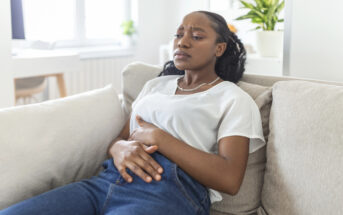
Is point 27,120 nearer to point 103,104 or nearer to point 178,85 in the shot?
point 103,104

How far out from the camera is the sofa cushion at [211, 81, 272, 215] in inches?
48.4

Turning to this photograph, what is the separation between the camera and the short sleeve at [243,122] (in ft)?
3.75

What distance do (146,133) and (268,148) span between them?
1.21 ft

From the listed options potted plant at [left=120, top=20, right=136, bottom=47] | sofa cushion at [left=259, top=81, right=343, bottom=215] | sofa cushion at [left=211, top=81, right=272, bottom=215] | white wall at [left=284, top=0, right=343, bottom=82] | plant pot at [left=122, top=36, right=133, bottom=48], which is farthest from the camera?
plant pot at [left=122, top=36, right=133, bottom=48]

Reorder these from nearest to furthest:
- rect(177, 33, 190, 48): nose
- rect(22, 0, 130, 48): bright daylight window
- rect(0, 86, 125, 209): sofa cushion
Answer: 1. rect(0, 86, 125, 209): sofa cushion
2. rect(177, 33, 190, 48): nose
3. rect(22, 0, 130, 48): bright daylight window

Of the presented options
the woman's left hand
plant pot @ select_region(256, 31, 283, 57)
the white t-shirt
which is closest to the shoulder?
the white t-shirt

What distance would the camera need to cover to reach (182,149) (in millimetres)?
1143

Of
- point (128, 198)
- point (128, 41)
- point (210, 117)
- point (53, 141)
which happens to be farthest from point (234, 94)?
point (128, 41)

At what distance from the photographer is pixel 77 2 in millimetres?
3834

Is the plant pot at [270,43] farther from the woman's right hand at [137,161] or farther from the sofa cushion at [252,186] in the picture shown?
the woman's right hand at [137,161]

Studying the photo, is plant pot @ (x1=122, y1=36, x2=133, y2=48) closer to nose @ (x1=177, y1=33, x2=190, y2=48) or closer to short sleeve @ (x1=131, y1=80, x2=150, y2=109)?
short sleeve @ (x1=131, y1=80, x2=150, y2=109)

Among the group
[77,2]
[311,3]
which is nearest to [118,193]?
[311,3]

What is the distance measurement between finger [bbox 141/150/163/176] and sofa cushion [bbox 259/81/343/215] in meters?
0.33

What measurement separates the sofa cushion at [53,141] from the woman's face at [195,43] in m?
0.32
